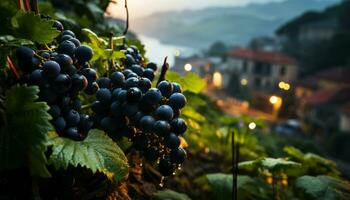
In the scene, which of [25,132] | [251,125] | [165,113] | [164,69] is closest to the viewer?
[25,132]

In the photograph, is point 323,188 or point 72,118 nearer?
point 72,118

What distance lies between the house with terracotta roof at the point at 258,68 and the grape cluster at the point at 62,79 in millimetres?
60859

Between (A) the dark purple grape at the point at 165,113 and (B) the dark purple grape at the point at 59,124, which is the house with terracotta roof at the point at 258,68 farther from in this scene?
(B) the dark purple grape at the point at 59,124

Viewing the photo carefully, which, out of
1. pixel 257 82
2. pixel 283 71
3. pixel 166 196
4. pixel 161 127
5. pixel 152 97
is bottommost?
pixel 257 82

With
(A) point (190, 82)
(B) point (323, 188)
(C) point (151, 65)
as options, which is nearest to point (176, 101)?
(C) point (151, 65)

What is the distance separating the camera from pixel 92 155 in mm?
1662

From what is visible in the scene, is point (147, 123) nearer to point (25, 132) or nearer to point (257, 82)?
point (25, 132)

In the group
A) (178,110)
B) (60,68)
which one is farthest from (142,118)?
(60,68)

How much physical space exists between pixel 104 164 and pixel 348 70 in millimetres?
53999

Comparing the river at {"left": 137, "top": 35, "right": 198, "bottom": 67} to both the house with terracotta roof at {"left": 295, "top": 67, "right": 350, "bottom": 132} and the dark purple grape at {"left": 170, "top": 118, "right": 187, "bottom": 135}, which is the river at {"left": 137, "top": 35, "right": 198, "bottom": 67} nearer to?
the dark purple grape at {"left": 170, "top": 118, "right": 187, "bottom": 135}

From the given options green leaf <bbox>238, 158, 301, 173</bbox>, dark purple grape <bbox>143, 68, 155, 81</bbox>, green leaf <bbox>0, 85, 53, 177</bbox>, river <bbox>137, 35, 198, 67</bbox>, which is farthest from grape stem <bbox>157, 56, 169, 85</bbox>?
green leaf <bbox>238, 158, 301, 173</bbox>

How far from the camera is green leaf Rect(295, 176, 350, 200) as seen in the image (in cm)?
235

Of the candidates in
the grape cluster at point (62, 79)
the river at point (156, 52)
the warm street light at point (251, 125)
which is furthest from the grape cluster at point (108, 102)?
the warm street light at point (251, 125)

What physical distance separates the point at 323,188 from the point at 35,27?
5.48 ft
